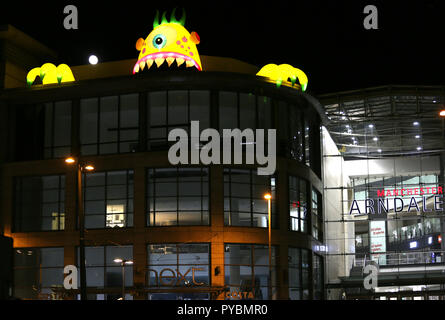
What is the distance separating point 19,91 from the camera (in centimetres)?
4984

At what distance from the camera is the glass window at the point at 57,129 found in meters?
48.9

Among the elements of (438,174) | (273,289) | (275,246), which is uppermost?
(438,174)

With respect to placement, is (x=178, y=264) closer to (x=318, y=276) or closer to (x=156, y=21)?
(x=318, y=276)

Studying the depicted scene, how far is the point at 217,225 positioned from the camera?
147 feet

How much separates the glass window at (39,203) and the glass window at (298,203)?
51.7 feet

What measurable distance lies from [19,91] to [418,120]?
3242 cm

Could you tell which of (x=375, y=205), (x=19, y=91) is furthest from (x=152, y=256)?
(x=375, y=205)

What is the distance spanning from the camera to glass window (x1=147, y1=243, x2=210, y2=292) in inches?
1722

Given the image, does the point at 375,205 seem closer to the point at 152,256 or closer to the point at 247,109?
the point at 247,109

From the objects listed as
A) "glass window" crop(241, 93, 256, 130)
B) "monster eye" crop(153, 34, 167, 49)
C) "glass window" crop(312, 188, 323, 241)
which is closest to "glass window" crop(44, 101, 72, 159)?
"monster eye" crop(153, 34, 167, 49)

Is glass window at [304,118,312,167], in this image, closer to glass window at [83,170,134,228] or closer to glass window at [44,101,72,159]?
glass window at [83,170,134,228]

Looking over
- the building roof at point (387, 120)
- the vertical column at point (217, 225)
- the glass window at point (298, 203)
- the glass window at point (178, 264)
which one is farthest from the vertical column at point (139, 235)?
the building roof at point (387, 120)

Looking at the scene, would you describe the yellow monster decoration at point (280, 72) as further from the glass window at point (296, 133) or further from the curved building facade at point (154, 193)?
the glass window at point (296, 133)

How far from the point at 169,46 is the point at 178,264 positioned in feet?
47.3
